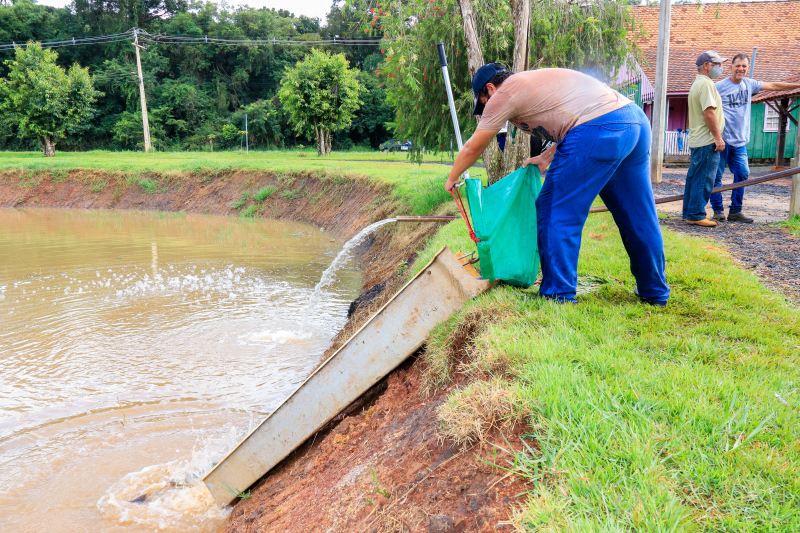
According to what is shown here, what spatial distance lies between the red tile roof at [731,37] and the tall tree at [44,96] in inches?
1314

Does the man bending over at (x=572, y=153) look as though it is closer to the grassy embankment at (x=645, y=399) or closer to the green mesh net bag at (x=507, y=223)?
the green mesh net bag at (x=507, y=223)

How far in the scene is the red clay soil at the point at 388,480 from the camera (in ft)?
7.22

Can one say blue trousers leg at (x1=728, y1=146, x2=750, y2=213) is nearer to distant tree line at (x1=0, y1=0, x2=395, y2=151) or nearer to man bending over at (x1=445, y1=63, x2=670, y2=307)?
man bending over at (x1=445, y1=63, x2=670, y2=307)

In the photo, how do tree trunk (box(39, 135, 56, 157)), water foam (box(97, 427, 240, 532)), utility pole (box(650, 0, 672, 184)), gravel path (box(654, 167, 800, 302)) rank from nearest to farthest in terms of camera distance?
water foam (box(97, 427, 240, 532))
gravel path (box(654, 167, 800, 302))
utility pole (box(650, 0, 672, 184))
tree trunk (box(39, 135, 56, 157))

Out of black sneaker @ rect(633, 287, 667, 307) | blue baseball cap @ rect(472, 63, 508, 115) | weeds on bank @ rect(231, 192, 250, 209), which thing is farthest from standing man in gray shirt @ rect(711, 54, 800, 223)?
weeds on bank @ rect(231, 192, 250, 209)

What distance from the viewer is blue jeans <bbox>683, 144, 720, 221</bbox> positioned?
23.0 ft

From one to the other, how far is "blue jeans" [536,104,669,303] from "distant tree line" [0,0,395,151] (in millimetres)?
39082

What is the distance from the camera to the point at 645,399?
248 centimetres

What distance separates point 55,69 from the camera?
116 ft

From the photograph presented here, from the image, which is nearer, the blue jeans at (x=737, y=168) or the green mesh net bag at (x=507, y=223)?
the green mesh net bag at (x=507, y=223)

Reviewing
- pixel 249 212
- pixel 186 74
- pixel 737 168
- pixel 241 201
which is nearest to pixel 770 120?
pixel 737 168

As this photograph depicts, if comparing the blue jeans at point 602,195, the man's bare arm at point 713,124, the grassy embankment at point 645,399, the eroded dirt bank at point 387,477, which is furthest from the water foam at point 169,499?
the man's bare arm at point 713,124

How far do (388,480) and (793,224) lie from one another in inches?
270

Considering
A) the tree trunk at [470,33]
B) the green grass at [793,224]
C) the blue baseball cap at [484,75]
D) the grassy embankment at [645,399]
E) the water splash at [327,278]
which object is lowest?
the water splash at [327,278]
